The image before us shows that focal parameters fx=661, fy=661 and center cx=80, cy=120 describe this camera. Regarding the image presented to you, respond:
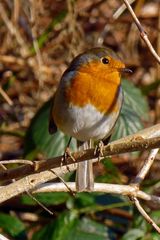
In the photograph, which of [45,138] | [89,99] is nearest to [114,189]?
[89,99]

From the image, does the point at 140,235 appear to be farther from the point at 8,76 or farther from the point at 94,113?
the point at 8,76

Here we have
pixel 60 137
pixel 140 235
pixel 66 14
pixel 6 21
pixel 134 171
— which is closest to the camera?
pixel 140 235

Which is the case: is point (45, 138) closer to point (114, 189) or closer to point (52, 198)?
point (52, 198)

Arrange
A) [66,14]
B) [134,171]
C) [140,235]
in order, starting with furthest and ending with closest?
[134,171] → [66,14] → [140,235]

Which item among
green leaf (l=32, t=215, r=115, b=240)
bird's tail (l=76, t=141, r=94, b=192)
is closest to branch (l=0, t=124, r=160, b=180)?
bird's tail (l=76, t=141, r=94, b=192)

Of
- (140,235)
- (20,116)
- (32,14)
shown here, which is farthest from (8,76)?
(140,235)

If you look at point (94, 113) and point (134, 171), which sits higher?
point (94, 113)

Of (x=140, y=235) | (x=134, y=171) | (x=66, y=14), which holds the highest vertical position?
(x=66, y=14)
